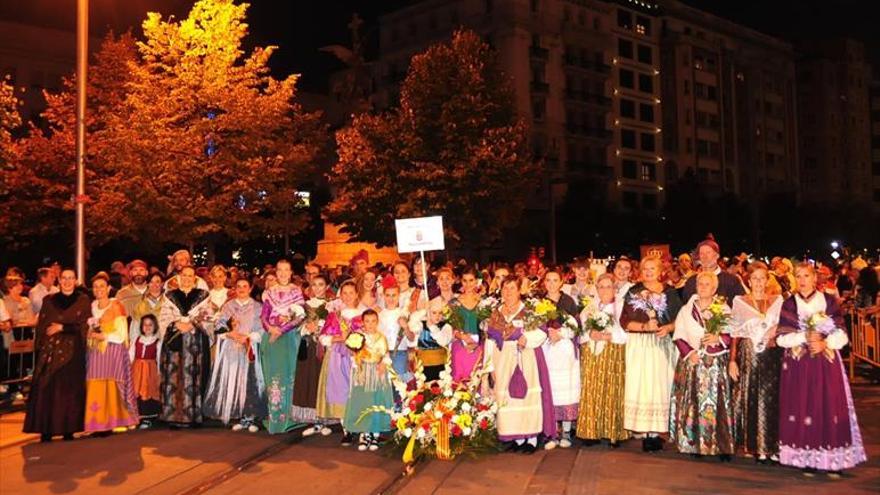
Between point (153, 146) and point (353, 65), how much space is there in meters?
8.10

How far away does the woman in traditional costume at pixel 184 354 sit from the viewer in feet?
35.6

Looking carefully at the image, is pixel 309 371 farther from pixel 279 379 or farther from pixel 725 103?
pixel 725 103

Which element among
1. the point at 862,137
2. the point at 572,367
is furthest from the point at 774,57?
the point at 572,367

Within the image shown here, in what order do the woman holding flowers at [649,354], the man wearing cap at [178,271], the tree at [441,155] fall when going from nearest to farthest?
the woman holding flowers at [649,354] < the man wearing cap at [178,271] < the tree at [441,155]

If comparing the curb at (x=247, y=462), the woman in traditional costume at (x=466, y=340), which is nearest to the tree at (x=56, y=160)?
the curb at (x=247, y=462)

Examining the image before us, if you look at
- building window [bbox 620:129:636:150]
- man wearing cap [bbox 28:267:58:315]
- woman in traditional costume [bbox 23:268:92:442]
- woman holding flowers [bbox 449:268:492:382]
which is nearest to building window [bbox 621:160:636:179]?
building window [bbox 620:129:636:150]

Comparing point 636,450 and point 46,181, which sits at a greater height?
point 46,181

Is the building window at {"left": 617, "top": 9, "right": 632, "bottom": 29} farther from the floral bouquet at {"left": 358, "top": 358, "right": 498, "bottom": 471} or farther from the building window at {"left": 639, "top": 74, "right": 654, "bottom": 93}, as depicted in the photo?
the floral bouquet at {"left": 358, "top": 358, "right": 498, "bottom": 471}

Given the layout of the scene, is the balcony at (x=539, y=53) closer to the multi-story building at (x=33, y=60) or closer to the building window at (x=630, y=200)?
the building window at (x=630, y=200)

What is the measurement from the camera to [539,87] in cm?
6450

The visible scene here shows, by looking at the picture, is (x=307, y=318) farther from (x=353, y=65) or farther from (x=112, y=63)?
(x=112, y=63)

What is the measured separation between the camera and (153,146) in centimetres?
2270

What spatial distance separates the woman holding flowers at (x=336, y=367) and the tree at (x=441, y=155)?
2108 cm

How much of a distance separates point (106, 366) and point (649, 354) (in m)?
6.32
